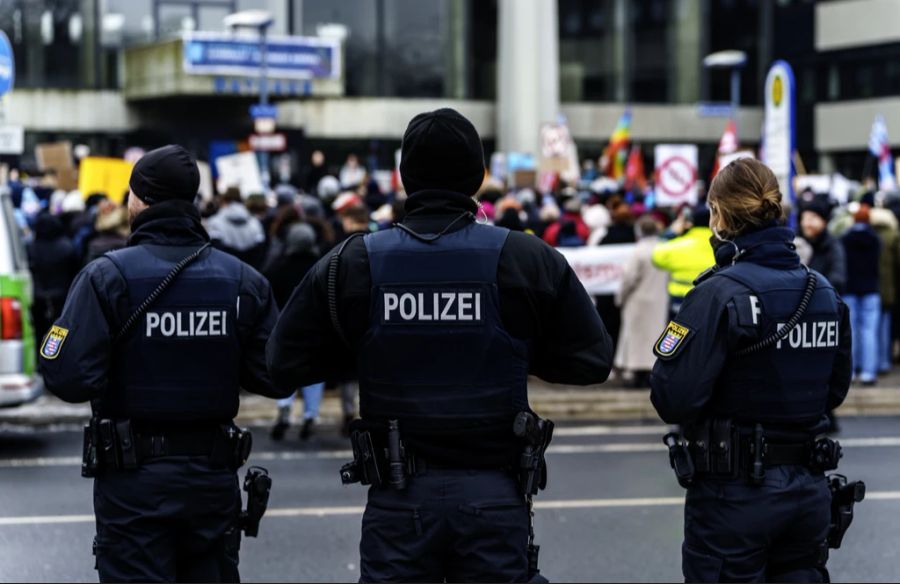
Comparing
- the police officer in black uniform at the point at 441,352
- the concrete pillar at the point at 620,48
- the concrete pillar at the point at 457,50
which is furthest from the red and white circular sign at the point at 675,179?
the concrete pillar at the point at 620,48

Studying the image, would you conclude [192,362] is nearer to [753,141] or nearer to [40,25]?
[40,25]

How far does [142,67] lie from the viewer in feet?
114

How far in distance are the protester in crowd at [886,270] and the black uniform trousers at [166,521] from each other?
1109cm

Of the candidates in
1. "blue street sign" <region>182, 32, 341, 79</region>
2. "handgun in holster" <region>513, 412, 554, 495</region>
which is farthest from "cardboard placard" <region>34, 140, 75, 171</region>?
"handgun in holster" <region>513, 412, 554, 495</region>

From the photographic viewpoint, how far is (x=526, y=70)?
128 feet

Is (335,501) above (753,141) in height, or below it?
below

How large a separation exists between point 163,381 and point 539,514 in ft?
13.5

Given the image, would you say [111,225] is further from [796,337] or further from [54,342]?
[796,337]

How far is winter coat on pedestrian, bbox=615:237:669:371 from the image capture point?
44.1 ft

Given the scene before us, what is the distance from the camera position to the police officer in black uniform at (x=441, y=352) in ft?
12.6

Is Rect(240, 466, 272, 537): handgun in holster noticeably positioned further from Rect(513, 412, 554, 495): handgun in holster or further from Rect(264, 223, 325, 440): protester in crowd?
Rect(264, 223, 325, 440): protester in crowd

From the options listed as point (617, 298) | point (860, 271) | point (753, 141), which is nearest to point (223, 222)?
point (617, 298)

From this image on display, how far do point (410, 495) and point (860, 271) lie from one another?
421 inches

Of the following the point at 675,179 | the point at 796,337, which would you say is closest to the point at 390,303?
the point at 796,337
